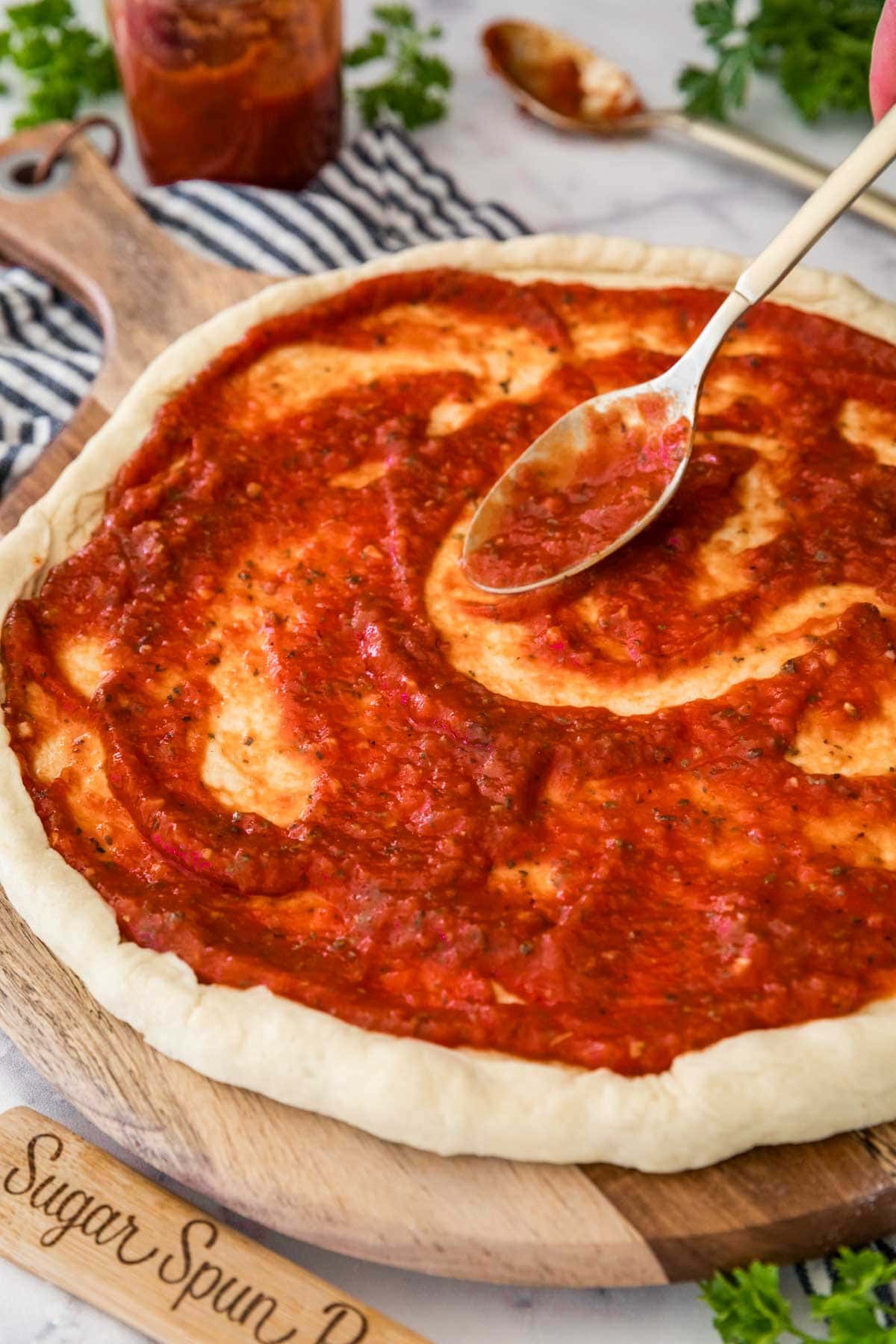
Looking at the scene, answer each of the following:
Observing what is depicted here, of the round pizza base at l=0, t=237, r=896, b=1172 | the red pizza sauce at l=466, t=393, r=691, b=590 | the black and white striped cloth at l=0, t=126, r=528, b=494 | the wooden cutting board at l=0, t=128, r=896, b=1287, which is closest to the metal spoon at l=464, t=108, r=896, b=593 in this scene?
the red pizza sauce at l=466, t=393, r=691, b=590

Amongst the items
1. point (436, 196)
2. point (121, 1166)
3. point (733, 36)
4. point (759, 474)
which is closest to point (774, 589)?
point (759, 474)

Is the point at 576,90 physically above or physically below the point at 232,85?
below

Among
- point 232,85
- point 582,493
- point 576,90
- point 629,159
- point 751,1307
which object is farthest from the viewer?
point 576,90

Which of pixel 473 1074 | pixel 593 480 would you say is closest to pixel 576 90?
pixel 593 480

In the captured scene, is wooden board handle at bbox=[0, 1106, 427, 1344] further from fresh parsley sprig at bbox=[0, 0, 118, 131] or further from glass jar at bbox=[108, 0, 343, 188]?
fresh parsley sprig at bbox=[0, 0, 118, 131]

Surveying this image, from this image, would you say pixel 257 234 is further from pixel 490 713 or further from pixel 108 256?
pixel 490 713

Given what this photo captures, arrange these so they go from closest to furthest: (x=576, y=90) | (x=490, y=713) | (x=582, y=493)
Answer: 1. (x=490, y=713)
2. (x=582, y=493)
3. (x=576, y=90)

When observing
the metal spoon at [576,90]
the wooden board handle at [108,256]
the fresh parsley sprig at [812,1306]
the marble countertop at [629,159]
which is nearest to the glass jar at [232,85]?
the wooden board handle at [108,256]
